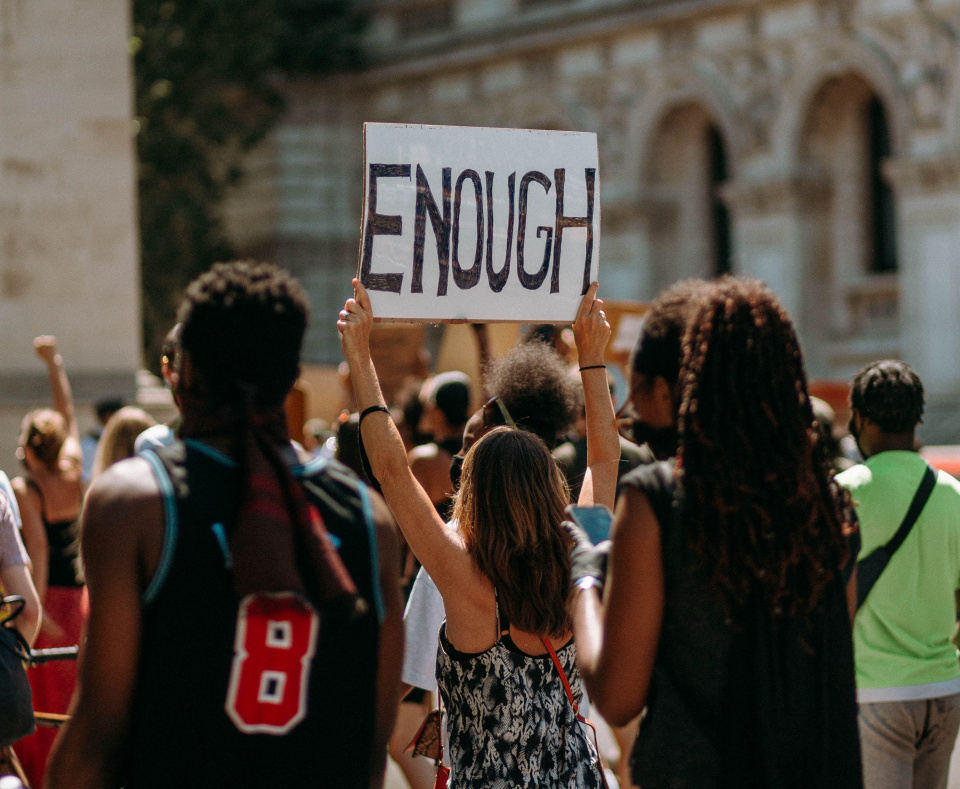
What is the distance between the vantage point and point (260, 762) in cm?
244

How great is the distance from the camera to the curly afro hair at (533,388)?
4.64m

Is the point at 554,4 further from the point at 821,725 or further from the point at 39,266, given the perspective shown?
the point at 821,725

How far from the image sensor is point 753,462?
2.61 metres

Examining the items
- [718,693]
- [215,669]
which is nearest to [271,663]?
[215,669]

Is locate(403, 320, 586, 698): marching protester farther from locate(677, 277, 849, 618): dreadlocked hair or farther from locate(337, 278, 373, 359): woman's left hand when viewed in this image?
locate(677, 277, 849, 618): dreadlocked hair

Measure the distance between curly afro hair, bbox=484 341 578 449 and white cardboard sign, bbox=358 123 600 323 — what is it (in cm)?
52

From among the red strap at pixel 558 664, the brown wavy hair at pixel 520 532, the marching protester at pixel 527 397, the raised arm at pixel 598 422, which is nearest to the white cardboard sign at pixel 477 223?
the raised arm at pixel 598 422

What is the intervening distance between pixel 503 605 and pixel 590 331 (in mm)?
973

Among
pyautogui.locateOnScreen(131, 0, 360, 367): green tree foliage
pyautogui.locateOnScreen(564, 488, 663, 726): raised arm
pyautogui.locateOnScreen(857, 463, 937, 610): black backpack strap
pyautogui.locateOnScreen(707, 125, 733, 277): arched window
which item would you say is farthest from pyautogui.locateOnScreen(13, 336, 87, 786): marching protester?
pyautogui.locateOnScreen(707, 125, 733, 277): arched window

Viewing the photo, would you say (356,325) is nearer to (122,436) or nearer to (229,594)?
(229,594)

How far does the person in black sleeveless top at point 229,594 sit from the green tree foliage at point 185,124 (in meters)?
18.5

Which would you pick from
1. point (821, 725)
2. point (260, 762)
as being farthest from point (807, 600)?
point (260, 762)

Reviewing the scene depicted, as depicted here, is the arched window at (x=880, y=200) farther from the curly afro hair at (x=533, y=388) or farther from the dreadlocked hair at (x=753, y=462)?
the dreadlocked hair at (x=753, y=462)

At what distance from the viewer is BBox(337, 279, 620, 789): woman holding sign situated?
3.37 m
